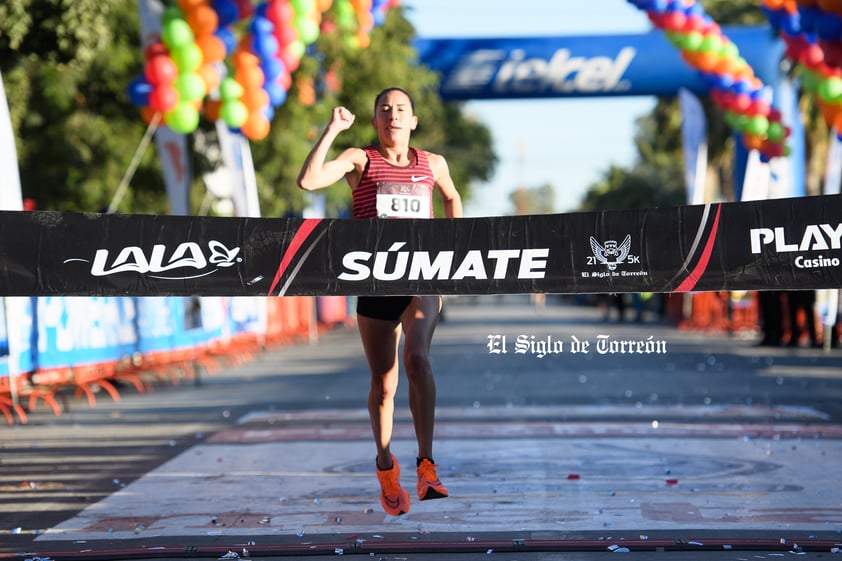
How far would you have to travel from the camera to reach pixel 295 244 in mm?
6789

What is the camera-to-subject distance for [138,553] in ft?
20.2

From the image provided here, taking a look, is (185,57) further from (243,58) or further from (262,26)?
(262,26)

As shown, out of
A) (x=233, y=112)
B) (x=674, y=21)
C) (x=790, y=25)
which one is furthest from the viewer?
(x=674, y=21)

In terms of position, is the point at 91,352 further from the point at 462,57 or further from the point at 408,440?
the point at 462,57

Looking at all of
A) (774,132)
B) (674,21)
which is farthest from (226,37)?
(774,132)

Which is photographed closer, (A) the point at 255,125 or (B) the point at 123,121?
(A) the point at 255,125

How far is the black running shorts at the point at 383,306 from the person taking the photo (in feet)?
22.2

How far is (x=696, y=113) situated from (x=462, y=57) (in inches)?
235

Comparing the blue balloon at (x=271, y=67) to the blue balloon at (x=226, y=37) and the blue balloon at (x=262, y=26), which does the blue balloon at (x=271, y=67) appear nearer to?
the blue balloon at (x=262, y=26)

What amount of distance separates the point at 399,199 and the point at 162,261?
1.23 m

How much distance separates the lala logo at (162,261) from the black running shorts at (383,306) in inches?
26.2

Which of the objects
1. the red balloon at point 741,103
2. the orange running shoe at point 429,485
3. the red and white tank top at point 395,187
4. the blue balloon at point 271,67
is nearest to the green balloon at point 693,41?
the red balloon at point 741,103

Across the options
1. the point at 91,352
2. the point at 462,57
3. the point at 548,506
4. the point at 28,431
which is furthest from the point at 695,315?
the point at 548,506

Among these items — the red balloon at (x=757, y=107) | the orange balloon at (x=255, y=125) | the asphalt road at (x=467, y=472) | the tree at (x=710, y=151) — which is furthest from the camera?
the tree at (x=710, y=151)
